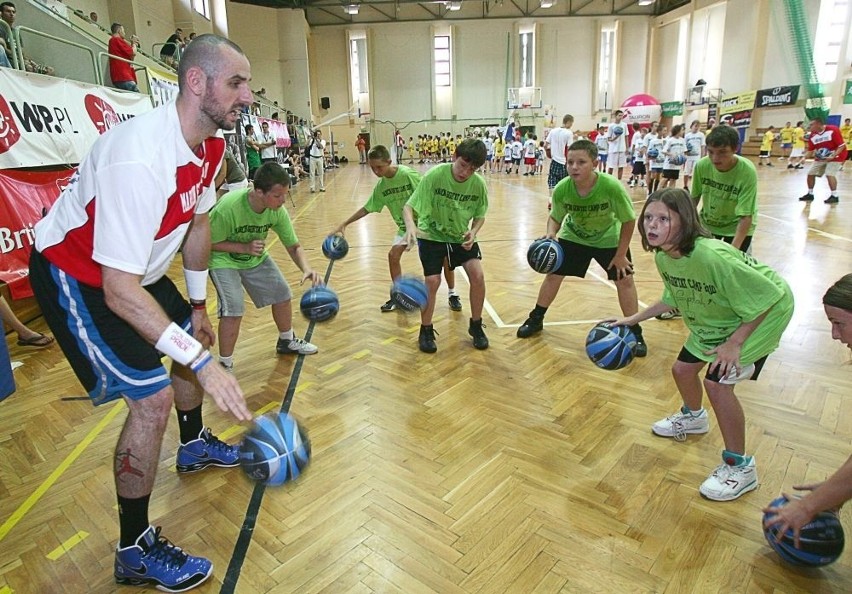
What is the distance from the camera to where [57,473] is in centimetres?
313

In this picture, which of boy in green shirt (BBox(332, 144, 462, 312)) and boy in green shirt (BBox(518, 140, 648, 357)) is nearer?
boy in green shirt (BBox(518, 140, 648, 357))

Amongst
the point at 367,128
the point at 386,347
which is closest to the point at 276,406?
the point at 386,347

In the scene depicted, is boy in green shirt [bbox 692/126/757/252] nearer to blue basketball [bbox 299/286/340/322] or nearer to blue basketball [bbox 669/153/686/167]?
blue basketball [bbox 299/286/340/322]

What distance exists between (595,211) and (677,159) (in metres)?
10.0

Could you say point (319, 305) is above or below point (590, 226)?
below

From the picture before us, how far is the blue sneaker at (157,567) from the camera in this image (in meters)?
2.26

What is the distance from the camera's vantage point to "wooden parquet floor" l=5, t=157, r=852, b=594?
91.8 inches

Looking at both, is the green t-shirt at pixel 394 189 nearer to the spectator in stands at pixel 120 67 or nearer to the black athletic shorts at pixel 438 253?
the black athletic shorts at pixel 438 253

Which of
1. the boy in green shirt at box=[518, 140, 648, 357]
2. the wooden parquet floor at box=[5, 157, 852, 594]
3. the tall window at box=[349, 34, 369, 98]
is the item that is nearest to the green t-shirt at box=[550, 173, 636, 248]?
the boy in green shirt at box=[518, 140, 648, 357]

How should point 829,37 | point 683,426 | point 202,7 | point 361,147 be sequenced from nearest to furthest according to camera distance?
point 683,426 < point 829,37 < point 202,7 < point 361,147

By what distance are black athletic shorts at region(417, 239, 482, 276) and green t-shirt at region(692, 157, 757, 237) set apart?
2230mm

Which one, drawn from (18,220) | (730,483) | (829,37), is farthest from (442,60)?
(730,483)

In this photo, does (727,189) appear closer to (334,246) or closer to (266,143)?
(334,246)

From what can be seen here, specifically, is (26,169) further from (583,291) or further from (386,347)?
(583,291)
